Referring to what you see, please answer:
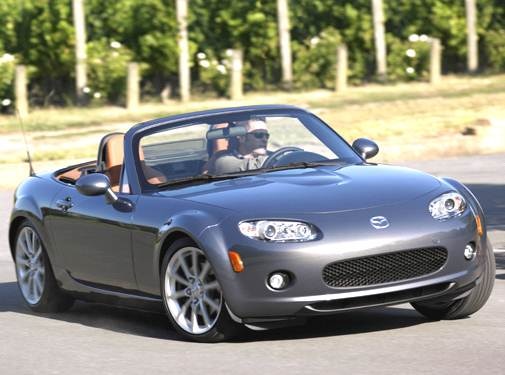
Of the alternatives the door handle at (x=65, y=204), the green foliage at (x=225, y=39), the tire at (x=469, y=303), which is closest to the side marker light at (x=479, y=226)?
the tire at (x=469, y=303)

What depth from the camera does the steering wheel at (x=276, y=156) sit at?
9797 millimetres

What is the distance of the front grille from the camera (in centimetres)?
845

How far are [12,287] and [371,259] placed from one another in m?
4.79

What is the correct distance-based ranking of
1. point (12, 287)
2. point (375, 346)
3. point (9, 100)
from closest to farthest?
point (375, 346) < point (12, 287) < point (9, 100)

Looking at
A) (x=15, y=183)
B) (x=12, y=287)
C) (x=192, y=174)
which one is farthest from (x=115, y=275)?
(x=15, y=183)

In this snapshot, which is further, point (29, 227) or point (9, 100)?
point (9, 100)

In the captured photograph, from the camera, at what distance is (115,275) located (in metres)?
9.70

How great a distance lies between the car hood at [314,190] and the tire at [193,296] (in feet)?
1.07

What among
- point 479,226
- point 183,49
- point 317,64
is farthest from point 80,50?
point 479,226

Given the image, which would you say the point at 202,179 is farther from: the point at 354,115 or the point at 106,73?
the point at 106,73

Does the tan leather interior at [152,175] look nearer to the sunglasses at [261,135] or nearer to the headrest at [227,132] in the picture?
the headrest at [227,132]

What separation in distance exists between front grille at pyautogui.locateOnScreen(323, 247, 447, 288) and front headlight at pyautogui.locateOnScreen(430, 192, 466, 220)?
9.4 inches

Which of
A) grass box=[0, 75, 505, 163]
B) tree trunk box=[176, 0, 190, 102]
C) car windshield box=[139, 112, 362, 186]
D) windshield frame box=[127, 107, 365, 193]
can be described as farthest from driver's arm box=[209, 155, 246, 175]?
tree trunk box=[176, 0, 190, 102]

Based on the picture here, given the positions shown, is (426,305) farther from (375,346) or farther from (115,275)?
(115,275)
